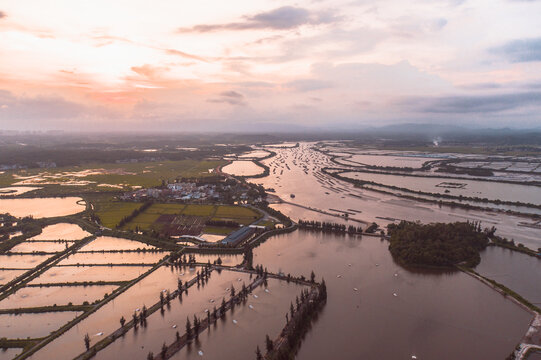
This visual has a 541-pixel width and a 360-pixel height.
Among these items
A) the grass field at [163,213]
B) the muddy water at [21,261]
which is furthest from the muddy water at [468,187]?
the muddy water at [21,261]

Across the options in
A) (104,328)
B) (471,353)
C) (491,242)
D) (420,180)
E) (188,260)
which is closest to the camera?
(471,353)

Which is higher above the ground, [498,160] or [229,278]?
[498,160]

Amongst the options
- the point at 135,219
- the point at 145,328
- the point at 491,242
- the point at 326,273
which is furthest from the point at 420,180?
the point at 145,328

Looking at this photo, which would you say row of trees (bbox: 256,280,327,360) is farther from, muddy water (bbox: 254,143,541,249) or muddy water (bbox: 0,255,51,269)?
muddy water (bbox: 0,255,51,269)

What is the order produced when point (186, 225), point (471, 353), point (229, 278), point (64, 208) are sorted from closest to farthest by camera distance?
1. point (471, 353)
2. point (229, 278)
3. point (186, 225)
4. point (64, 208)

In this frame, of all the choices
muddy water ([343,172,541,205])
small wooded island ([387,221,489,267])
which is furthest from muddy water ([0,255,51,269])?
muddy water ([343,172,541,205])

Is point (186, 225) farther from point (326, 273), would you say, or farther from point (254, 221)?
point (326, 273)
